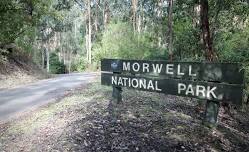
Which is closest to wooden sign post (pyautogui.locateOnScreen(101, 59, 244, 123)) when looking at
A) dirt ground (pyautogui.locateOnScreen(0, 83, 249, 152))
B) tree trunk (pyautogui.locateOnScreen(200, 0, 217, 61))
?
dirt ground (pyautogui.locateOnScreen(0, 83, 249, 152))

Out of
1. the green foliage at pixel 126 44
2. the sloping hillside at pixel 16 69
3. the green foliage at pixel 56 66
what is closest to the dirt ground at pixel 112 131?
the sloping hillside at pixel 16 69

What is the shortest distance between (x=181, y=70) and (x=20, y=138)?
4038 mm

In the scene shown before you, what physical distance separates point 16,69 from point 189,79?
16.8 metres

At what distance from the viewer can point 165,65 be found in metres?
8.55

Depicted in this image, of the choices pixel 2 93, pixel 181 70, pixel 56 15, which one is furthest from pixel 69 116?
pixel 56 15

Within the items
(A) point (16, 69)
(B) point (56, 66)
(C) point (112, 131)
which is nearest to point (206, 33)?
(C) point (112, 131)

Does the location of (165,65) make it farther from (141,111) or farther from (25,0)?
(25,0)

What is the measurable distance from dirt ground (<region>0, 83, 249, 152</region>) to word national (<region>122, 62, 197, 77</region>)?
116cm

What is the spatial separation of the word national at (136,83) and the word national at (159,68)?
10.3 inches

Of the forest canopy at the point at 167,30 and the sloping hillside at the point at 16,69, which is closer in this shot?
the forest canopy at the point at 167,30

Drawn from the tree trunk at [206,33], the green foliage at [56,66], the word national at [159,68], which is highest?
the tree trunk at [206,33]

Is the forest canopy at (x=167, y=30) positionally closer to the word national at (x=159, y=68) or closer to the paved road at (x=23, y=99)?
the paved road at (x=23, y=99)

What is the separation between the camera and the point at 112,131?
7852 millimetres

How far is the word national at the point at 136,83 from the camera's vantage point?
29.1 ft
